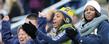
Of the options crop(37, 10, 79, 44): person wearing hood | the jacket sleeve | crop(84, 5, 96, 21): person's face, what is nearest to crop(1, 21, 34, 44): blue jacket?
the jacket sleeve

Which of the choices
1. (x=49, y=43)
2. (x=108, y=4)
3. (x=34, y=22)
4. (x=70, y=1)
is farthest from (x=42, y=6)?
(x=49, y=43)

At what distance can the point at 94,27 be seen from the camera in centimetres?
812

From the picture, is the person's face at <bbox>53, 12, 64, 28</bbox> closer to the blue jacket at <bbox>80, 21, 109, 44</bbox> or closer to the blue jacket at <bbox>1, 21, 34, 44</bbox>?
the blue jacket at <bbox>80, 21, 109, 44</bbox>

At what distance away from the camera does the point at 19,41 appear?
7992 mm

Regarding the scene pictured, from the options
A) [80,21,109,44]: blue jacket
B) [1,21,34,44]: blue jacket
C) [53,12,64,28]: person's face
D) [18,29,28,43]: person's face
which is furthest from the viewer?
[1,21,34,44]: blue jacket

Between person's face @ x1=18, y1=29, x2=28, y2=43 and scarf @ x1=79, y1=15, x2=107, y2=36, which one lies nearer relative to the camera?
person's face @ x1=18, y1=29, x2=28, y2=43

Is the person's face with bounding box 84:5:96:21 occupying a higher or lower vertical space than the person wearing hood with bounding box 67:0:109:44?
higher

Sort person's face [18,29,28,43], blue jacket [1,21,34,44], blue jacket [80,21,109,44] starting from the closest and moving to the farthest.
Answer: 1. person's face [18,29,28,43]
2. blue jacket [80,21,109,44]
3. blue jacket [1,21,34,44]

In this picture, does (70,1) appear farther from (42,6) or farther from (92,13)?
(92,13)

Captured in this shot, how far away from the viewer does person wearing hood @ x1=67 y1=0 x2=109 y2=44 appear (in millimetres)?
7988

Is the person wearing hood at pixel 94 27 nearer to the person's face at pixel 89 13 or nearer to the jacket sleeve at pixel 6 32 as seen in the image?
the person's face at pixel 89 13

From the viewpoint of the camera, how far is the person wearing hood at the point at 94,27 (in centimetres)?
799

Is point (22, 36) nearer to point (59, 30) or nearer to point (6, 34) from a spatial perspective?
point (59, 30)

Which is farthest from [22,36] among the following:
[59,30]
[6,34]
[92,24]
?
[92,24]
